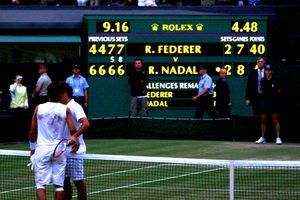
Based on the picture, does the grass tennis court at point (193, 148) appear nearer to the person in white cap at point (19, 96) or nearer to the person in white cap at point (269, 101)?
the person in white cap at point (269, 101)

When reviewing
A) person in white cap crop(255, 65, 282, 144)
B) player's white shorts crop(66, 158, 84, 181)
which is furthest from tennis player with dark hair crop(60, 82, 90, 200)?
person in white cap crop(255, 65, 282, 144)

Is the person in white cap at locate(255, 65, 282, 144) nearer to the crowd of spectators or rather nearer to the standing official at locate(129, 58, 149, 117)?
the standing official at locate(129, 58, 149, 117)

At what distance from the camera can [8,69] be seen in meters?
29.1

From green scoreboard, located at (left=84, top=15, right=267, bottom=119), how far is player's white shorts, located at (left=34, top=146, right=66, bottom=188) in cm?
1483

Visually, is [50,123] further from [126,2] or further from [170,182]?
[126,2]

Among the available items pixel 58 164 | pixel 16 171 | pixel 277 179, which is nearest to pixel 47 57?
pixel 16 171

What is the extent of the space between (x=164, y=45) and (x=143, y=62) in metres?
0.76

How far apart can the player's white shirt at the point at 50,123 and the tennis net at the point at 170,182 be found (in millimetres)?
1759

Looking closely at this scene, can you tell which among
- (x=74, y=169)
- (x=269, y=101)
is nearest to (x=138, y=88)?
(x=269, y=101)

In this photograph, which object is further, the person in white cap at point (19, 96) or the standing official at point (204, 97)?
the person in white cap at point (19, 96)

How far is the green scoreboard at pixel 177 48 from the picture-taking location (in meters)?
27.3

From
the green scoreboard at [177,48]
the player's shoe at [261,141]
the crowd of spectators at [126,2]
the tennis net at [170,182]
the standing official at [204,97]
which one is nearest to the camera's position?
the tennis net at [170,182]

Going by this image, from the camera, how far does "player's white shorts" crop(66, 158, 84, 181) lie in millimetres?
12922

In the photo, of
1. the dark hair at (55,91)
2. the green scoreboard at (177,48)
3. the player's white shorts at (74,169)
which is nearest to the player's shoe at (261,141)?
the green scoreboard at (177,48)
